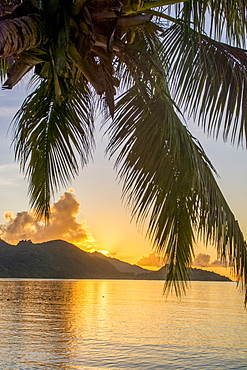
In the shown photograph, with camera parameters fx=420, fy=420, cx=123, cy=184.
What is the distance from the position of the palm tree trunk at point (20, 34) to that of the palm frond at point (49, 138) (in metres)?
2.28

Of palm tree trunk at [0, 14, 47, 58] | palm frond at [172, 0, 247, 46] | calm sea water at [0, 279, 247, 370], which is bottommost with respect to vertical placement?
calm sea water at [0, 279, 247, 370]

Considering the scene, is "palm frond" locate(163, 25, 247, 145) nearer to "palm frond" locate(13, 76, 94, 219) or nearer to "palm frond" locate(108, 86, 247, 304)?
"palm frond" locate(108, 86, 247, 304)

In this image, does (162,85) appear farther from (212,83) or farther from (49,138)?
(49,138)

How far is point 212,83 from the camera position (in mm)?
4617

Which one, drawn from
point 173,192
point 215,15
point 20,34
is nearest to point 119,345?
point 173,192

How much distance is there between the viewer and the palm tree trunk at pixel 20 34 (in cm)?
331

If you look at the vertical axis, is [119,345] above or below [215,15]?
below

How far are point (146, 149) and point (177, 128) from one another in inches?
18.2

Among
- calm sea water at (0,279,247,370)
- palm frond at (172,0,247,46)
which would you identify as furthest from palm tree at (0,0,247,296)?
calm sea water at (0,279,247,370)

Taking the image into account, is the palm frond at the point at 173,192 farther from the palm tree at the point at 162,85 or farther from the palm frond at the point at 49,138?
the palm frond at the point at 49,138

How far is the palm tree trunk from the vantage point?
331 cm

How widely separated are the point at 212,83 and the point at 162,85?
1.08m

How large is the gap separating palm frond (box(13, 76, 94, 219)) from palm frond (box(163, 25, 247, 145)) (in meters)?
1.83

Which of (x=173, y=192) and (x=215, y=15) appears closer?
(x=215, y=15)
